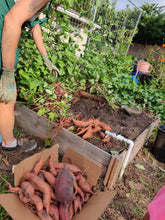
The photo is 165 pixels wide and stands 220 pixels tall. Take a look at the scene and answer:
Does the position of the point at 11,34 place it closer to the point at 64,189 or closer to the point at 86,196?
the point at 64,189

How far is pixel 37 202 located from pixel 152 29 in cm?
1607

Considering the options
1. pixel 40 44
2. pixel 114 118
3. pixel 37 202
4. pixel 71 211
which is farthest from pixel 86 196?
pixel 40 44

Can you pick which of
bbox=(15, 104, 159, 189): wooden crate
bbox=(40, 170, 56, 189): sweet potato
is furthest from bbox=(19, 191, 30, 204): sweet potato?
bbox=(15, 104, 159, 189): wooden crate

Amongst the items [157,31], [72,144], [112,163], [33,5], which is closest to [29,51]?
[33,5]

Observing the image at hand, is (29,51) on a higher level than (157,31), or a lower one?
lower

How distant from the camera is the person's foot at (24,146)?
1.85 meters

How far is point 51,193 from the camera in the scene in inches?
50.3

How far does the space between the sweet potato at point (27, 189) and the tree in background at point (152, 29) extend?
1512 cm

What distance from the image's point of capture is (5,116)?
162 centimetres

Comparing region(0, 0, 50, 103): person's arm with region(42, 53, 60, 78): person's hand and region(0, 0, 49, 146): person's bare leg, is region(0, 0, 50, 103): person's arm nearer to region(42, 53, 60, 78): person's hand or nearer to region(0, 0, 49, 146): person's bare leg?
region(0, 0, 49, 146): person's bare leg

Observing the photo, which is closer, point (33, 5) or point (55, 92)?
point (33, 5)

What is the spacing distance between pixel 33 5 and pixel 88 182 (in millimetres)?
1643

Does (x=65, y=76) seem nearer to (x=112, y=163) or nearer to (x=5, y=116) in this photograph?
(x=5, y=116)

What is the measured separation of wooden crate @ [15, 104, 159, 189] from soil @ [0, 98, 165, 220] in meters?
0.14
